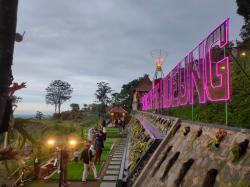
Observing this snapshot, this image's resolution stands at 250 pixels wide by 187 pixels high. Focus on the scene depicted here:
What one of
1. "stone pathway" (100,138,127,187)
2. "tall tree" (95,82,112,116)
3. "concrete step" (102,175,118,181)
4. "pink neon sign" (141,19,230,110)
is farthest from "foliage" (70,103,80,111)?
"pink neon sign" (141,19,230,110)

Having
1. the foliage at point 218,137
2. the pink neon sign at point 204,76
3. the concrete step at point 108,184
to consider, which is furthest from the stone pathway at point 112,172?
the foliage at point 218,137

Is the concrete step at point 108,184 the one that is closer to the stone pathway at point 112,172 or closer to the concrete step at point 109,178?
the stone pathway at point 112,172

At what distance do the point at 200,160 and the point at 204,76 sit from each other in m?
2.68

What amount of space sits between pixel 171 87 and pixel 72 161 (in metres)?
10.6

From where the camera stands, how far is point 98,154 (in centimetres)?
1886

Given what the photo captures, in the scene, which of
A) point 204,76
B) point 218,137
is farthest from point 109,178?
point 218,137

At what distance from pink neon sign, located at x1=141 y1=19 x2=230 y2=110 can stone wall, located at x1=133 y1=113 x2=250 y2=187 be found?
89 cm

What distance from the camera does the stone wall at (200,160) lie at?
16.3ft

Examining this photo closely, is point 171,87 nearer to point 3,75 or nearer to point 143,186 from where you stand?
point 143,186

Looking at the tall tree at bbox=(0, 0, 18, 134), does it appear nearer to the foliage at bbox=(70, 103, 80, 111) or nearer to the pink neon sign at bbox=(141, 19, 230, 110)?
the pink neon sign at bbox=(141, 19, 230, 110)

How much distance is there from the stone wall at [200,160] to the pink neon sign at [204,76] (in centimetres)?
89

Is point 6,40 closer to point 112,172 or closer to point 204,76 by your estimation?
point 204,76

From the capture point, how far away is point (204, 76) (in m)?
8.06

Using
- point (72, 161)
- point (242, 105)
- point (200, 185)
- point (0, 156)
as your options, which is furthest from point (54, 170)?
point (0, 156)
